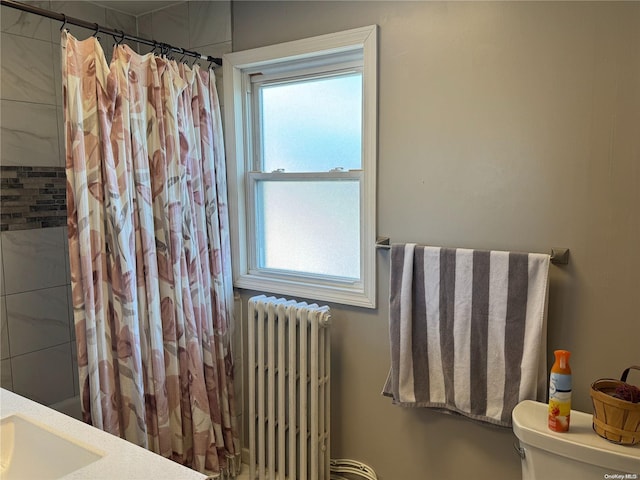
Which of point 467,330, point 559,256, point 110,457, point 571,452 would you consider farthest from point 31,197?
point 571,452

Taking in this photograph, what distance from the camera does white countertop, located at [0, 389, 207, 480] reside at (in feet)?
3.10

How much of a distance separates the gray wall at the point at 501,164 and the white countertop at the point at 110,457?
3.66 ft

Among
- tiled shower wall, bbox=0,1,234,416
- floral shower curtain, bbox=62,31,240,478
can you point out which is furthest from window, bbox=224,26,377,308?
tiled shower wall, bbox=0,1,234,416

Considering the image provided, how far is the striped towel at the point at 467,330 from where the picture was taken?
156 centimetres

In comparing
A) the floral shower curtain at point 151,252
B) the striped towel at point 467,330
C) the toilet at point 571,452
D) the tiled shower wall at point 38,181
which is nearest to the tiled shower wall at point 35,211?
the tiled shower wall at point 38,181

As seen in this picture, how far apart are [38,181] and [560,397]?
7.65 ft

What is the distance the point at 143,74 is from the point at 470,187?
4.32 ft

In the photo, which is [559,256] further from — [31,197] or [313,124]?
[31,197]

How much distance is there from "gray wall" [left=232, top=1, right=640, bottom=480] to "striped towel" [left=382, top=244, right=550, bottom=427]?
9cm

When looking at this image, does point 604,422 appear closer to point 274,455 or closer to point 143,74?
point 274,455

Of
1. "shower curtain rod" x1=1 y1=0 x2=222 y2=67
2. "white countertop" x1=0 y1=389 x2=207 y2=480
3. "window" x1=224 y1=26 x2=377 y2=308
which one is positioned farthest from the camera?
"window" x1=224 y1=26 x2=377 y2=308

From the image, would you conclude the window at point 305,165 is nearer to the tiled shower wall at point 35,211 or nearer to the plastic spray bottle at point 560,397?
the plastic spray bottle at point 560,397

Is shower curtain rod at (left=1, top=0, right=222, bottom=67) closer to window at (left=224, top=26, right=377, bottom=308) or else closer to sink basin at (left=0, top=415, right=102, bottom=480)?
window at (left=224, top=26, right=377, bottom=308)

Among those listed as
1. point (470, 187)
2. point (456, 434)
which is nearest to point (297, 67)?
point (470, 187)
